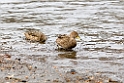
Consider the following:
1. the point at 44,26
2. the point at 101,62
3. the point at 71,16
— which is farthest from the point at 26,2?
the point at 101,62

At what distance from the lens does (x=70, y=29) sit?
1598 centimetres

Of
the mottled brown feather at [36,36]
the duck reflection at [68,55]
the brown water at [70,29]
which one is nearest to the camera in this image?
the brown water at [70,29]

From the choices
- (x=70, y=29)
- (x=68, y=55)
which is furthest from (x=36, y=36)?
(x=68, y=55)

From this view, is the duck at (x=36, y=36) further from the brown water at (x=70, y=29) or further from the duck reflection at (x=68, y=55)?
the duck reflection at (x=68, y=55)

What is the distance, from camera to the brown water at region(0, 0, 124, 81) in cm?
1105

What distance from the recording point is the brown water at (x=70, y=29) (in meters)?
11.0

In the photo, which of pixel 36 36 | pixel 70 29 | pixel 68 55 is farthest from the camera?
pixel 70 29

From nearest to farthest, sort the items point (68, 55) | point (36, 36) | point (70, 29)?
point (68, 55), point (36, 36), point (70, 29)

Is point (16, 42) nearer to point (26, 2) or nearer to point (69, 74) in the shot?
point (69, 74)

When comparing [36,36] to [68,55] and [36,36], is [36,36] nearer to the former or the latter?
[36,36]

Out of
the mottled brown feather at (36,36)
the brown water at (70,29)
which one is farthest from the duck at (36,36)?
the brown water at (70,29)

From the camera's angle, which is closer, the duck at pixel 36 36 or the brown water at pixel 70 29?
the brown water at pixel 70 29

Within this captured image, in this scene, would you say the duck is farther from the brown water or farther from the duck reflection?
the duck reflection

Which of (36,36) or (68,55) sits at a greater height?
(36,36)
